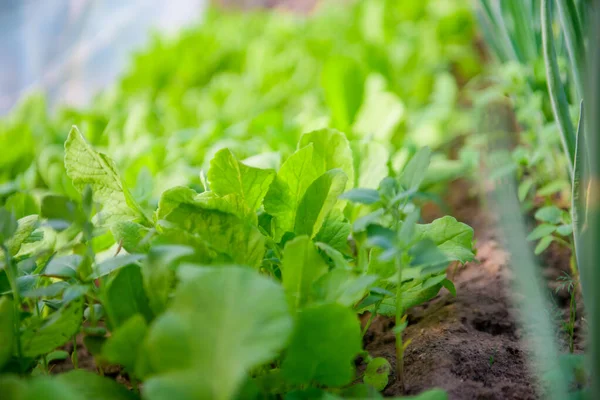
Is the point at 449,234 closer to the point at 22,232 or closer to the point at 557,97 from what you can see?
the point at 557,97

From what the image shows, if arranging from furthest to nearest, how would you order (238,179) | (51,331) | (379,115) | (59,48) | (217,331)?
(59,48) → (379,115) → (238,179) → (51,331) → (217,331)

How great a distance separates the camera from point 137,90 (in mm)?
1955

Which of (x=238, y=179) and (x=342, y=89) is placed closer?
(x=238, y=179)

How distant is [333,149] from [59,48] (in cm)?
225

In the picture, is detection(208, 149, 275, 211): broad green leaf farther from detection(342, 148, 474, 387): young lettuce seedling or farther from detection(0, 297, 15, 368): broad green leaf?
detection(0, 297, 15, 368): broad green leaf

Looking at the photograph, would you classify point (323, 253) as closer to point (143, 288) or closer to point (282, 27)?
point (143, 288)

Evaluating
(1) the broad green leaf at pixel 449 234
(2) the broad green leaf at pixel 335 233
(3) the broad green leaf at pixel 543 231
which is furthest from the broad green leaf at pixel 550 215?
(2) the broad green leaf at pixel 335 233

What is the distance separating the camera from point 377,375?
0.50m

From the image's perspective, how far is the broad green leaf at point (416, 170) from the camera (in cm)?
51

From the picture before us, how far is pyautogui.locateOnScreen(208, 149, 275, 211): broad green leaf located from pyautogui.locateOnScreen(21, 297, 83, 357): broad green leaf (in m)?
0.18

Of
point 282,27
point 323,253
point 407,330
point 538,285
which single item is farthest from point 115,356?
point 282,27

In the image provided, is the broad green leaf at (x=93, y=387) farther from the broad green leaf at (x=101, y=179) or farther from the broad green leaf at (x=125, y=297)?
the broad green leaf at (x=101, y=179)

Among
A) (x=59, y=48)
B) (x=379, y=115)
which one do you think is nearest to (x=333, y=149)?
(x=379, y=115)

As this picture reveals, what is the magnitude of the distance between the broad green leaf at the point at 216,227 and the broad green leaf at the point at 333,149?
0.49ft
